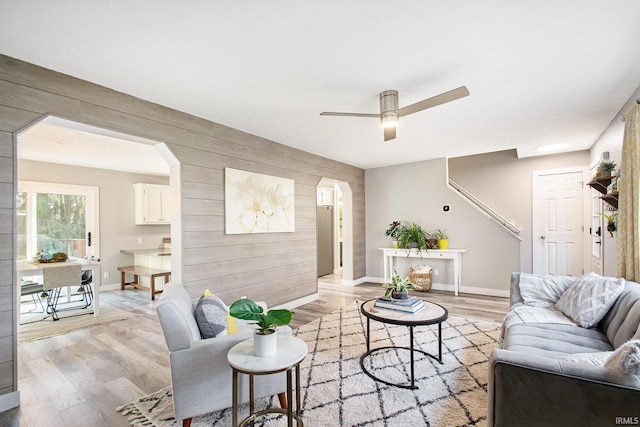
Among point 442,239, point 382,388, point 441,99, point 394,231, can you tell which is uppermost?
point 441,99

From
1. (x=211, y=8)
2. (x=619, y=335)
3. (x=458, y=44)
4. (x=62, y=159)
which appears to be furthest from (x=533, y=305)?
(x=62, y=159)

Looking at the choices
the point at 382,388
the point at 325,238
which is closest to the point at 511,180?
the point at 325,238

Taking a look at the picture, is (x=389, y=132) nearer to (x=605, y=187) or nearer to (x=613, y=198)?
(x=613, y=198)

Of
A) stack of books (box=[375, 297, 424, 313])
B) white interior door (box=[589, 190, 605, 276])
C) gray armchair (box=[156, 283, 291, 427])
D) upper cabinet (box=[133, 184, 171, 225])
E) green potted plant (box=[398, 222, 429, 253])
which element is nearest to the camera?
→ gray armchair (box=[156, 283, 291, 427])

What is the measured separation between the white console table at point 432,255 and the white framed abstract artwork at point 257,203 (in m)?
2.26

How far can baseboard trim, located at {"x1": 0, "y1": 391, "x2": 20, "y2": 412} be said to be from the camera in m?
2.10

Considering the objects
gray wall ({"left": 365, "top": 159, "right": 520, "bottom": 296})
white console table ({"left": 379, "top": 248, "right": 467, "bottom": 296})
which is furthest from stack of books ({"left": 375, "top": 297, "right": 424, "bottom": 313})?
gray wall ({"left": 365, "top": 159, "right": 520, "bottom": 296})

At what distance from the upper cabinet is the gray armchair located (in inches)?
215

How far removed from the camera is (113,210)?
20.7 ft

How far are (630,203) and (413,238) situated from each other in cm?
342

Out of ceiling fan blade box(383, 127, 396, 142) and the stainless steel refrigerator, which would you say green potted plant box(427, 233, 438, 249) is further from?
ceiling fan blade box(383, 127, 396, 142)

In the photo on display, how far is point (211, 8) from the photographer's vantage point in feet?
5.37

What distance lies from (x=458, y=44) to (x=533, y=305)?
97.3 inches

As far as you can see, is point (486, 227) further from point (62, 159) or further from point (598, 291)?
point (62, 159)
